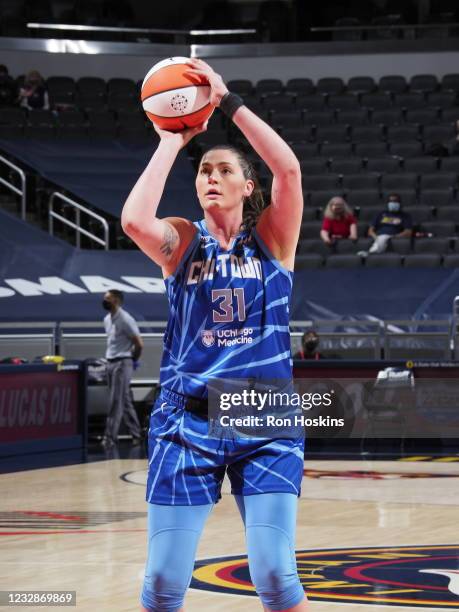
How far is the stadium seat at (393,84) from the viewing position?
2572cm

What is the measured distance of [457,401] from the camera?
1541 cm

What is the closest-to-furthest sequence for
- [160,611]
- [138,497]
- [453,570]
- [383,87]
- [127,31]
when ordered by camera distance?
[160,611], [453,570], [138,497], [383,87], [127,31]

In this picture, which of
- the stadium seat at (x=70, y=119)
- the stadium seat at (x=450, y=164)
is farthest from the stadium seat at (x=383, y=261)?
the stadium seat at (x=70, y=119)

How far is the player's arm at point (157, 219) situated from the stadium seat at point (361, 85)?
2190 centimetres

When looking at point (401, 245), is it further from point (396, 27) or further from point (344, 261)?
point (396, 27)

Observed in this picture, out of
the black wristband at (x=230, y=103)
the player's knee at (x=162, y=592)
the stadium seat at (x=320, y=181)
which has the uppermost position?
the stadium seat at (x=320, y=181)

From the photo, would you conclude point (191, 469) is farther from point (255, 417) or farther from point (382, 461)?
point (382, 461)

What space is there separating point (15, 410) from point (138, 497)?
363 cm

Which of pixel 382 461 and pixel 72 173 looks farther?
pixel 72 173

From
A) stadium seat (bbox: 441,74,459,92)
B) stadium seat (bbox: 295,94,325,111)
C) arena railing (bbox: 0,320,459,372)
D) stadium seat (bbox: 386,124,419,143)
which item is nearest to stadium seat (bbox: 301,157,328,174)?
stadium seat (bbox: 386,124,419,143)

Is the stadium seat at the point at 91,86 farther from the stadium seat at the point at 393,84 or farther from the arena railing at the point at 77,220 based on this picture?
the stadium seat at the point at 393,84

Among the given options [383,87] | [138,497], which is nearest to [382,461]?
[138,497]

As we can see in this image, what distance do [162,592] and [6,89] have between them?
70.3ft

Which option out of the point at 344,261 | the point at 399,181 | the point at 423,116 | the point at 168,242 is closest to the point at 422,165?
the point at 399,181
